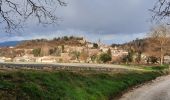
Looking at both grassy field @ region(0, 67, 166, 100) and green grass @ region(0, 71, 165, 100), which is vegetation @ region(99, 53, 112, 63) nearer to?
grassy field @ region(0, 67, 166, 100)

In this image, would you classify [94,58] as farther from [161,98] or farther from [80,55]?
[161,98]

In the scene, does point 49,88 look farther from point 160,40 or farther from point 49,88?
point 160,40

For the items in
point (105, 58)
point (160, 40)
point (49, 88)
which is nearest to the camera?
point (49, 88)

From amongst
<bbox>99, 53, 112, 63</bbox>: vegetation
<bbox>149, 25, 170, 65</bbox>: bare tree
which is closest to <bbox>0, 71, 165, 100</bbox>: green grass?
<bbox>149, 25, 170, 65</bbox>: bare tree

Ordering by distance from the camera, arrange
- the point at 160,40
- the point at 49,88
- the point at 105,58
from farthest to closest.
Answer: the point at 105,58 < the point at 160,40 < the point at 49,88

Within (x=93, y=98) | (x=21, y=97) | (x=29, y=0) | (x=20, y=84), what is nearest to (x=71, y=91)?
(x=93, y=98)

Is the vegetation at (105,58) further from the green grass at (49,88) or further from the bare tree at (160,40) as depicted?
the green grass at (49,88)

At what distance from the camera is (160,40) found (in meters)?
118

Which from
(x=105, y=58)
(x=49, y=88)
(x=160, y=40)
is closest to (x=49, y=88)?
(x=49, y=88)

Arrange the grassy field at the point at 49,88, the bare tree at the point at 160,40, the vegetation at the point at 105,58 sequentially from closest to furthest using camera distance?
the grassy field at the point at 49,88 < the bare tree at the point at 160,40 < the vegetation at the point at 105,58

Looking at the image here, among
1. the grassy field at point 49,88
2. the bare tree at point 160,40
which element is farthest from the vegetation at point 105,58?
the grassy field at point 49,88

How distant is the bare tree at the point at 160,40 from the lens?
118 m

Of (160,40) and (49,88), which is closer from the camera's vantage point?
(49,88)

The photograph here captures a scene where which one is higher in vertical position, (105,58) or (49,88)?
(105,58)
